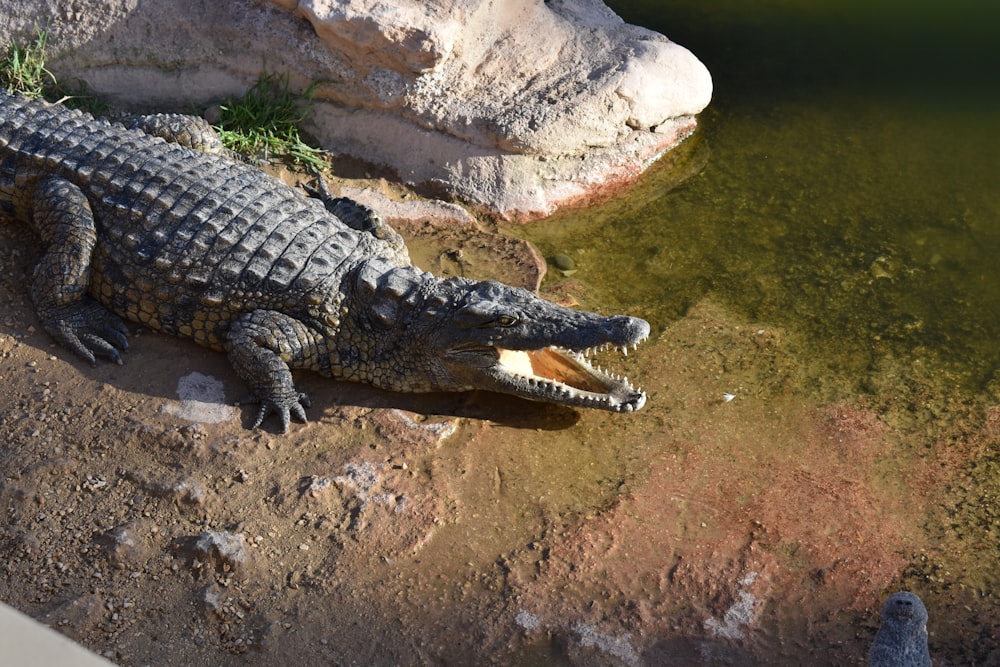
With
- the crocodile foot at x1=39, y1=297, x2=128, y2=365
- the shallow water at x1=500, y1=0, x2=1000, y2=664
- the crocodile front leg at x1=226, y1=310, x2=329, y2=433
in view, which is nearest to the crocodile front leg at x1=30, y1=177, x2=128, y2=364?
the crocodile foot at x1=39, y1=297, x2=128, y2=365

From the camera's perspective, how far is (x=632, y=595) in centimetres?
369

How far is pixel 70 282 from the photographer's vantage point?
4.65 metres

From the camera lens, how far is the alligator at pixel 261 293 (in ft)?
14.4

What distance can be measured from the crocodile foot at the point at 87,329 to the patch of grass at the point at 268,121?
155 cm

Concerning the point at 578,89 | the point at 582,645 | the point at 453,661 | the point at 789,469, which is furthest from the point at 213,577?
the point at 578,89

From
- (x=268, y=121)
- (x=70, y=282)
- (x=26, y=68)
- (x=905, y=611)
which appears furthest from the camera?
(x=268, y=121)

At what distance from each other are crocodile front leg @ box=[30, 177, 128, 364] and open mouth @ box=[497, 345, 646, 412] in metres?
1.84

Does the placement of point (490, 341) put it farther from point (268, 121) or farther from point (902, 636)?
point (268, 121)

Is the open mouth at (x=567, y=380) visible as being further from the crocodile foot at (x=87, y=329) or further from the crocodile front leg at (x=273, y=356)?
the crocodile foot at (x=87, y=329)

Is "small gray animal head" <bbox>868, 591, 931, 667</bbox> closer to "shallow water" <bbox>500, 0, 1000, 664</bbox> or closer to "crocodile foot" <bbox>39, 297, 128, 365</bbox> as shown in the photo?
"shallow water" <bbox>500, 0, 1000, 664</bbox>

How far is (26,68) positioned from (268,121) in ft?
4.73

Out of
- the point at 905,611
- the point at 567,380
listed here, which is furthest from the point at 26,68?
the point at 905,611

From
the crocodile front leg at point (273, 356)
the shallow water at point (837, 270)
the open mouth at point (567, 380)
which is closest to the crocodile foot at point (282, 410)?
the crocodile front leg at point (273, 356)

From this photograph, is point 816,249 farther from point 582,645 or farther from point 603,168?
point 582,645
